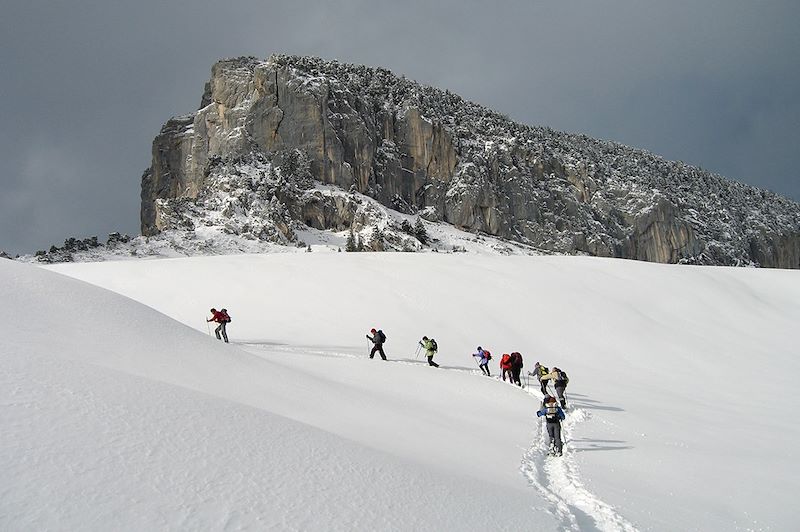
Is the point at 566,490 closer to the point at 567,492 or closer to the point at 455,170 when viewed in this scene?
the point at 567,492

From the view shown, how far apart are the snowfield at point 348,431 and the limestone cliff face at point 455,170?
86007 mm

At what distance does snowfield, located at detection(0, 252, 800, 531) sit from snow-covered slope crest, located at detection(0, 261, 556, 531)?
0.02 m

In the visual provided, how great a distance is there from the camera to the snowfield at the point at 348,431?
3645mm

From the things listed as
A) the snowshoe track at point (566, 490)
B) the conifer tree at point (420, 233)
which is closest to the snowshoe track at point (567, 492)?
the snowshoe track at point (566, 490)

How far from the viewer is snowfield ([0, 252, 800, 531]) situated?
3645mm

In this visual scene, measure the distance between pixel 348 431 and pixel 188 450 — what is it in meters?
2.66

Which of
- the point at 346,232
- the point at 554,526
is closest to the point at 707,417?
the point at 554,526

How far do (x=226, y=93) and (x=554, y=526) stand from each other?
5043 inches

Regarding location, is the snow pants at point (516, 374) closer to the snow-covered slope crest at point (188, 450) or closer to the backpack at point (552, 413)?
the backpack at point (552, 413)

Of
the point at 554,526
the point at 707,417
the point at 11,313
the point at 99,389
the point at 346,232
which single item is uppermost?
the point at 346,232

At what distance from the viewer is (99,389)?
481cm

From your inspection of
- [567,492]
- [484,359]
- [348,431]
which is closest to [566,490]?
[567,492]

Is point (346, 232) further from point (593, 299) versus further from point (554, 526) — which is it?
point (554, 526)

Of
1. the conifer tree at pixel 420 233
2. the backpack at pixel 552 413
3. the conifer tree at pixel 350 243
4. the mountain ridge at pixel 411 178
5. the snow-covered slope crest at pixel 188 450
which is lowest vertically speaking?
the backpack at pixel 552 413
